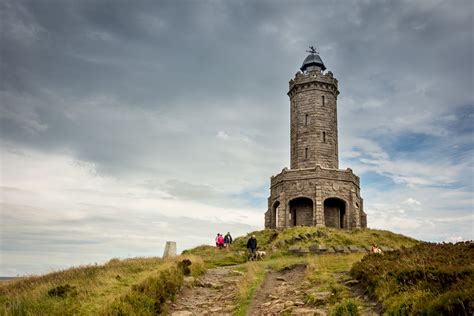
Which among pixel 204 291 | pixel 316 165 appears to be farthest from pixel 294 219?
pixel 204 291

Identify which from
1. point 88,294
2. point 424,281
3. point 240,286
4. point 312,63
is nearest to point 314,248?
point 240,286

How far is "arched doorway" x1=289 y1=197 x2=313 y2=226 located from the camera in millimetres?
36938

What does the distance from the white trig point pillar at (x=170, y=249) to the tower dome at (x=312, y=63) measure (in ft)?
91.3

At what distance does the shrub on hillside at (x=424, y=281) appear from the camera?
8.28 meters

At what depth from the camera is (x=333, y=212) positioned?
37.7m

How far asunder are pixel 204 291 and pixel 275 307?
4.48 m

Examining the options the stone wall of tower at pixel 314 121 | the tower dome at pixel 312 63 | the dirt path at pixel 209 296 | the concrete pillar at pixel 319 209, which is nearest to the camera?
the dirt path at pixel 209 296

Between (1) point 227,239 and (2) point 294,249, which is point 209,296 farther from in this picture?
(1) point 227,239

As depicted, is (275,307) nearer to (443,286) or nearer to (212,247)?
(443,286)

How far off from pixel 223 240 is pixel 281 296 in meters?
17.5

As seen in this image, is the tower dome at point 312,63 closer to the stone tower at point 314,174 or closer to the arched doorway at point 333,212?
the stone tower at point 314,174

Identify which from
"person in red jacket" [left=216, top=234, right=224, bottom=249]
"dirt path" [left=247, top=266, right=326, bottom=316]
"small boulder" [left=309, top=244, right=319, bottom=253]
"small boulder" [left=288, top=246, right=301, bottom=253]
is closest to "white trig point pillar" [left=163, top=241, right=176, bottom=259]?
"person in red jacket" [left=216, top=234, right=224, bottom=249]

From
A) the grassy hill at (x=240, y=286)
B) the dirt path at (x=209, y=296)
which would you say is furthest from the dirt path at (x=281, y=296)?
the dirt path at (x=209, y=296)

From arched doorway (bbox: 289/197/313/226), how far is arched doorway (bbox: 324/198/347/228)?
1732 millimetres
